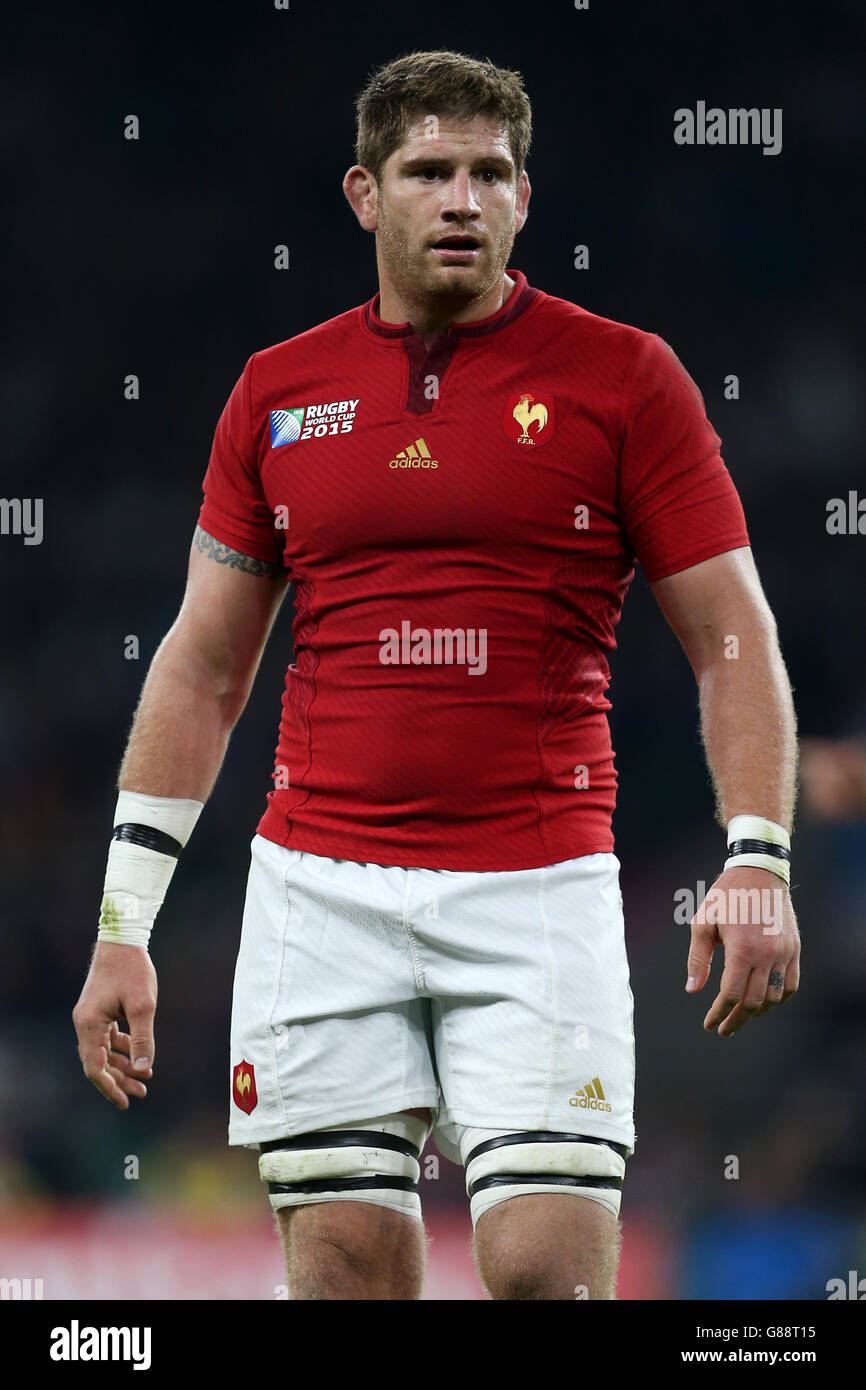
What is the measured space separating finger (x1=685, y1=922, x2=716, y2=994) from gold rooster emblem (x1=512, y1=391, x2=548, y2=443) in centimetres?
79

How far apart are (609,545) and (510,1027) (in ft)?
2.47

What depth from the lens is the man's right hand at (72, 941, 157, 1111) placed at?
2623mm

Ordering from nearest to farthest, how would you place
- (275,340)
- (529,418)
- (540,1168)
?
(540,1168) → (529,418) → (275,340)

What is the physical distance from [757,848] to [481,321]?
97cm

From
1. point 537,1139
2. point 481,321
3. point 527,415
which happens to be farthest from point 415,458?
point 537,1139

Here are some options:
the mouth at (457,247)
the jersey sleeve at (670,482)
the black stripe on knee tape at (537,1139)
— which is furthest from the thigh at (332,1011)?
the mouth at (457,247)

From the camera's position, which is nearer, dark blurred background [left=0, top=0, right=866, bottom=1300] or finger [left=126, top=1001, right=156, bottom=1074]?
finger [left=126, top=1001, right=156, bottom=1074]

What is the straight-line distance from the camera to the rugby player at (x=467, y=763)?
2432 mm

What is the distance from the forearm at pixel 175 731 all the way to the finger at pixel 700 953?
921 millimetres

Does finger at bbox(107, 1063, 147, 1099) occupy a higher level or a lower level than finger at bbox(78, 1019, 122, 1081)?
lower

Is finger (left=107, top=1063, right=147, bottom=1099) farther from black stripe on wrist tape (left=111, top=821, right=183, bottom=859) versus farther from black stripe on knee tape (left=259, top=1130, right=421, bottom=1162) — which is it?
black stripe on wrist tape (left=111, top=821, right=183, bottom=859)

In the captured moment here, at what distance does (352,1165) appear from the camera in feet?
8.13

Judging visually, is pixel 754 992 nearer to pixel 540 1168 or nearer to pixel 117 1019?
pixel 540 1168

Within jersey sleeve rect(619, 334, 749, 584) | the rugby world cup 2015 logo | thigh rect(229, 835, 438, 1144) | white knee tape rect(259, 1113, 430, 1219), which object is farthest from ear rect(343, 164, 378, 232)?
white knee tape rect(259, 1113, 430, 1219)
